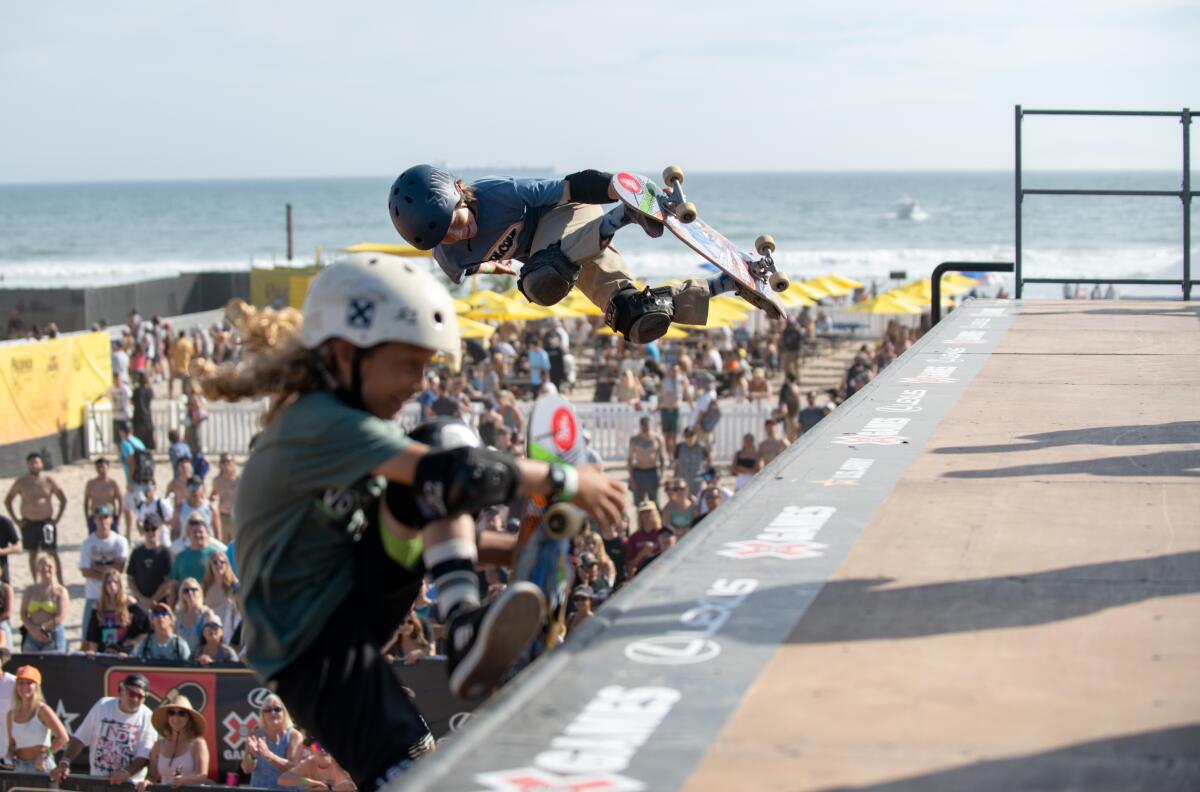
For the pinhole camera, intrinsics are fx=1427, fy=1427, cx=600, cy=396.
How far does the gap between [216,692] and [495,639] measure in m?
6.75

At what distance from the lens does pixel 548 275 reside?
6.75 meters

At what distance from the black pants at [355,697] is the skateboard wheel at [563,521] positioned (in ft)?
1.66

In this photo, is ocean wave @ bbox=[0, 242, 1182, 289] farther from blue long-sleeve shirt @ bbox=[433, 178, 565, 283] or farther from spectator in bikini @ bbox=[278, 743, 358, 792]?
blue long-sleeve shirt @ bbox=[433, 178, 565, 283]

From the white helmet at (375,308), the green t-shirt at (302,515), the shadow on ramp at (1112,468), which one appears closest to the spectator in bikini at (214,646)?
the shadow on ramp at (1112,468)

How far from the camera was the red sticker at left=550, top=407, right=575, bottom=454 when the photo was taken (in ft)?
12.8

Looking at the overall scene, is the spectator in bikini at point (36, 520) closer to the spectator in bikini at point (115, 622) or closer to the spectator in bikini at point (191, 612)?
the spectator in bikini at point (115, 622)

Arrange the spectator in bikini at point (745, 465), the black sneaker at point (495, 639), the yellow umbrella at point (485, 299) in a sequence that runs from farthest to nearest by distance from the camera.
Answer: the yellow umbrella at point (485, 299), the spectator in bikini at point (745, 465), the black sneaker at point (495, 639)

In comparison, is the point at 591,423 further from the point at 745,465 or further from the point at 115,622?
the point at 115,622

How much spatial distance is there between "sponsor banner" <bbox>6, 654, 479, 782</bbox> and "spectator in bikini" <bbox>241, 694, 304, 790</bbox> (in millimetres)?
330

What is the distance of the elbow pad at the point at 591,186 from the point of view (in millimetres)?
6785

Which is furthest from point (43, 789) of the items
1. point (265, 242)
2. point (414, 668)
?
point (265, 242)

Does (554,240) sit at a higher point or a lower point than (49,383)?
higher

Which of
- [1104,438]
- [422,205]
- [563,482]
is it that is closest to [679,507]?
[422,205]

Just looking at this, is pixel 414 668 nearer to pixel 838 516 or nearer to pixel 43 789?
pixel 43 789
